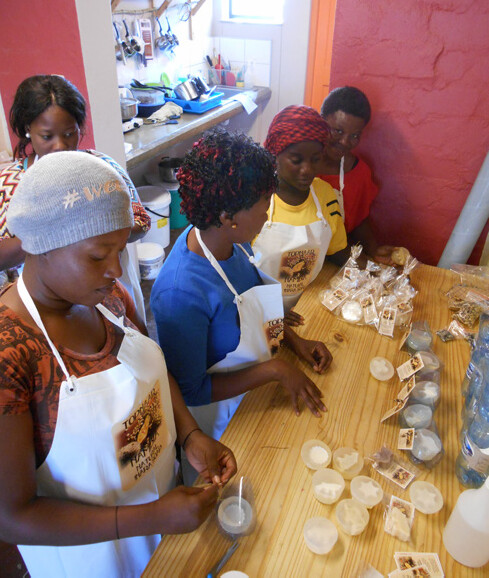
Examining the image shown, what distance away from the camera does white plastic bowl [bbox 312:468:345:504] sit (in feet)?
3.34

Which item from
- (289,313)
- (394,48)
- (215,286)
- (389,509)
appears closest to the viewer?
(389,509)

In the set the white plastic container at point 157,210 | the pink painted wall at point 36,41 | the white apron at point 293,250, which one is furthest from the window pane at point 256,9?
the white apron at point 293,250

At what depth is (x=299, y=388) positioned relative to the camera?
126cm

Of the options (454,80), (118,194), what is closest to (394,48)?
(454,80)

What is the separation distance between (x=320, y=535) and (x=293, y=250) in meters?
1.07

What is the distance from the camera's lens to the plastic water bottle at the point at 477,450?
100 centimetres

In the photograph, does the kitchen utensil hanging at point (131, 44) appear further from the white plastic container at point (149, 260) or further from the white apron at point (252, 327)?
the white apron at point (252, 327)

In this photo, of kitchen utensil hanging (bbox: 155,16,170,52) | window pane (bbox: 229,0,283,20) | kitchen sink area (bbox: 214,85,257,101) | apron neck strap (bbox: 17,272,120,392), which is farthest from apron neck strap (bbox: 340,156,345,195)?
window pane (bbox: 229,0,283,20)

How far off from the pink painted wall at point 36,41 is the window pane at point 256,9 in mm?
3256

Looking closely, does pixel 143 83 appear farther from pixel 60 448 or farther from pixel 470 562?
pixel 470 562

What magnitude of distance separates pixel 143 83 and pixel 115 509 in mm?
4138

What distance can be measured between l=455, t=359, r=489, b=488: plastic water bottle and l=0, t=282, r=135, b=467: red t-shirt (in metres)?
0.83

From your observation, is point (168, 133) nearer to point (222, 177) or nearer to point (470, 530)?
point (222, 177)

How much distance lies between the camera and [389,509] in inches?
39.5
